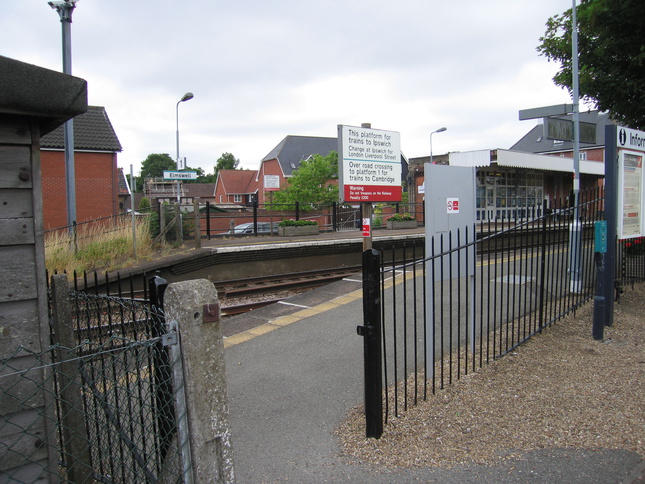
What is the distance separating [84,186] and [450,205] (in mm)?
26479

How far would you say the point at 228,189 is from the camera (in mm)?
71500

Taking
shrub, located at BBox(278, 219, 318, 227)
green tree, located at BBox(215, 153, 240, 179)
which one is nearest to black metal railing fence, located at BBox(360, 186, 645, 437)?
shrub, located at BBox(278, 219, 318, 227)

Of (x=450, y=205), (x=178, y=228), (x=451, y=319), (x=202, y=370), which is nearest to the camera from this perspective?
(x=202, y=370)

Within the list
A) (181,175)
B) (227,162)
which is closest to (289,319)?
(181,175)

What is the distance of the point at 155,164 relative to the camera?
133 metres

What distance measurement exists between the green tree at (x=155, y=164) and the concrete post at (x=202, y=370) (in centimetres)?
13642

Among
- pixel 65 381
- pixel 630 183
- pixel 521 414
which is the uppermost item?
pixel 630 183

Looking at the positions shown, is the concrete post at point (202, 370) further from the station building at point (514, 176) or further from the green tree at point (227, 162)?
the green tree at point (227, 162)

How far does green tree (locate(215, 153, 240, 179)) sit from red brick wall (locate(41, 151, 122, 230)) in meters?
96.6

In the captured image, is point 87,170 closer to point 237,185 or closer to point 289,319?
point 289,319

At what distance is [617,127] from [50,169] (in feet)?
86.6

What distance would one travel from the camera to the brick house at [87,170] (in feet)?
83.9

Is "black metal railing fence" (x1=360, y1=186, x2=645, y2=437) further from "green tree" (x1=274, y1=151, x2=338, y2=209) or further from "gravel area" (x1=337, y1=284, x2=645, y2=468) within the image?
"green tree" (x1=274, y1=151, x2=338, y2=209)

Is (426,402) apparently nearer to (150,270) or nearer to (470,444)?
(470,444)
